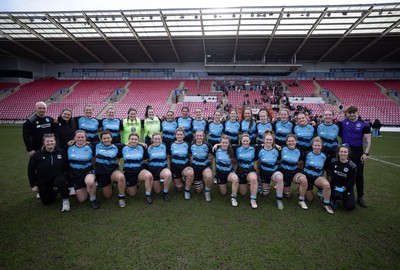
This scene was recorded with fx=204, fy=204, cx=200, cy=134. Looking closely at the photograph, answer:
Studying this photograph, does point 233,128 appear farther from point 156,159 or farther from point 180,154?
point 156,159

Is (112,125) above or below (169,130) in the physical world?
above

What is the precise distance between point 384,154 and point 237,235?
985cm

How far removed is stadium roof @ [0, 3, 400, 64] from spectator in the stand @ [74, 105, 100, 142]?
1581 centimetres

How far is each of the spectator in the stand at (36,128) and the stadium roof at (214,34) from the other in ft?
54.0

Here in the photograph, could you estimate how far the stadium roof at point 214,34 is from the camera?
1762 cm

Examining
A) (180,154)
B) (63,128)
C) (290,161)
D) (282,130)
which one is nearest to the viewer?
(290,161)

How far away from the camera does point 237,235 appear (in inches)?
127

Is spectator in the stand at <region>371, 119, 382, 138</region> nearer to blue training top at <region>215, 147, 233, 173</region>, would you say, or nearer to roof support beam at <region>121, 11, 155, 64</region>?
blue training top at <region>215, 147, 233, 173</region>

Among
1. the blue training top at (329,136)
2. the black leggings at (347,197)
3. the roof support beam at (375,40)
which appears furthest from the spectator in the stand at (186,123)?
the roof support beam at (375,40)

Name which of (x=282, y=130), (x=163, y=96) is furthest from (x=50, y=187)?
(x=163, y=96)

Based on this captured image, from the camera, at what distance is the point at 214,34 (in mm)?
20875

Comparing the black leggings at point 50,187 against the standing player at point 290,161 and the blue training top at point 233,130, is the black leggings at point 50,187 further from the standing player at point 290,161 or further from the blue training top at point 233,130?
the standing player at point 290,161

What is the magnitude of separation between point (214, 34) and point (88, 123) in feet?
62.1

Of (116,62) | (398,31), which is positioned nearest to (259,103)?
(398,31)
